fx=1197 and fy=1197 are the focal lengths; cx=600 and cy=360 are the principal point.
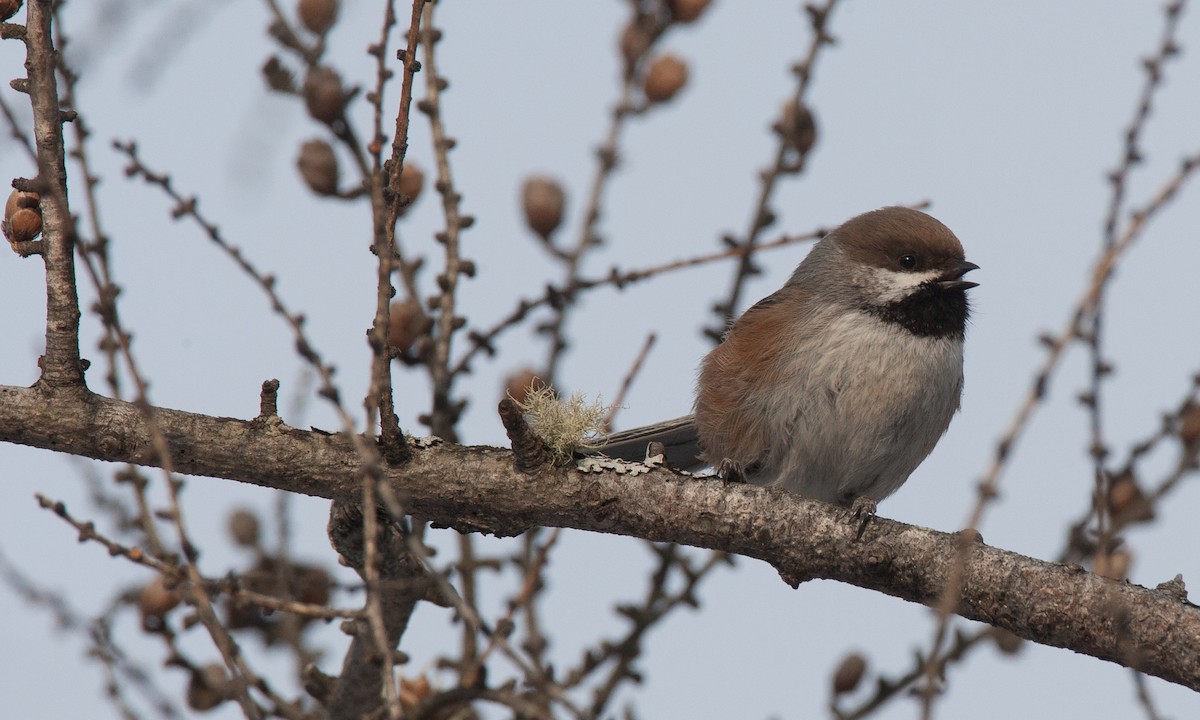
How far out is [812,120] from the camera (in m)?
4.20

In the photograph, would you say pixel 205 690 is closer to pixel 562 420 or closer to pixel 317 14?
pixel 562 420

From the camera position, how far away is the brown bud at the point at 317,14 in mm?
4148

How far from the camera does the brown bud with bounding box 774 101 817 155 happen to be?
13.7 feet

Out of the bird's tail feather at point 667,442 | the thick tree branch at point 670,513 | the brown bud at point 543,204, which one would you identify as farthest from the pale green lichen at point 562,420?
the bird's tail feather at point 667,442

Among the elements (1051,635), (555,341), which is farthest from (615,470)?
(1051,635)

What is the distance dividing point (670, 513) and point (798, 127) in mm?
1454

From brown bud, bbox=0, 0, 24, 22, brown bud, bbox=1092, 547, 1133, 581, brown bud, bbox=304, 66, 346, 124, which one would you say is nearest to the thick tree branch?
brown bud, bbox=1092, 547, 1133, 581

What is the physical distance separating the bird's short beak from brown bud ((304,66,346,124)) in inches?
102

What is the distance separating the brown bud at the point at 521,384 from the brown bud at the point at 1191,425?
2.05m

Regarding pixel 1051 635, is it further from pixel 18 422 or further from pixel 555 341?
pixel 18 422

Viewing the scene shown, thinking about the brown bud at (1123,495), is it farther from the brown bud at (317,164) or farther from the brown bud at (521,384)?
the brown bud at (317,164)

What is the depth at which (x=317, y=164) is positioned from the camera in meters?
Answer: 4.10

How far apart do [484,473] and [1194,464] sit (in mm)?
2208

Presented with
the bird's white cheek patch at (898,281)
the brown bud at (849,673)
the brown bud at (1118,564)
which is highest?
the bird's white cheek patch at (898,281)
